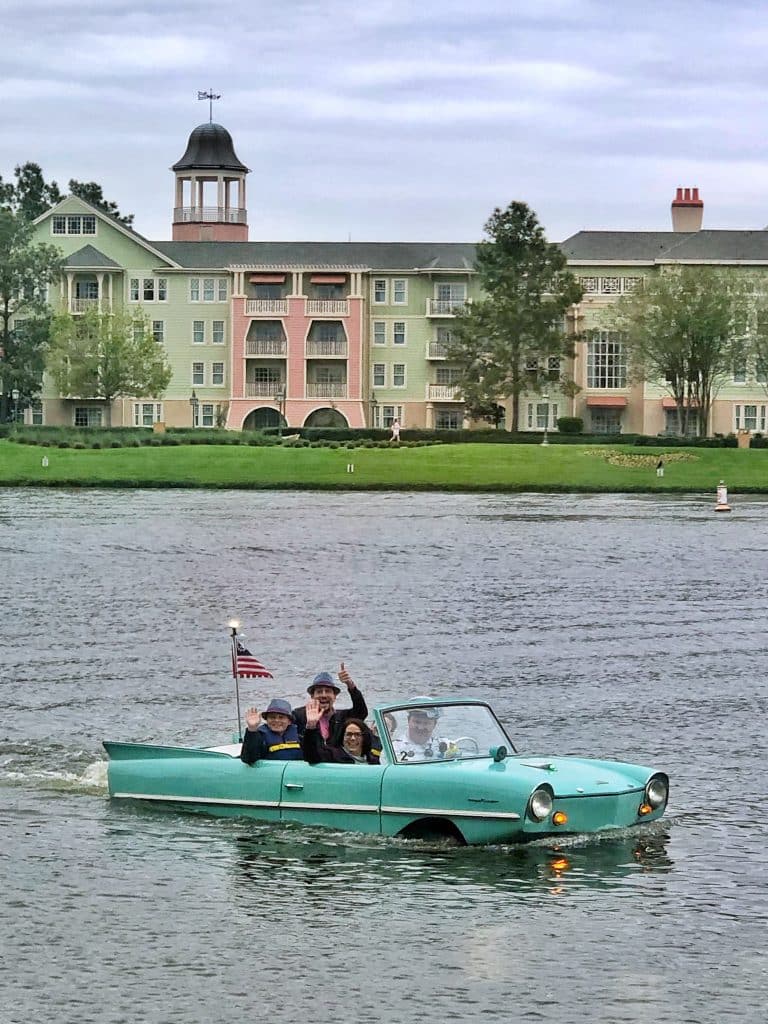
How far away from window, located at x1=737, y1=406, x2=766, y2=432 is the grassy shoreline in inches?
1035

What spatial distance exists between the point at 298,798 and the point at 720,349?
8549cm

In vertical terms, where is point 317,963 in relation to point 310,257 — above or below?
below

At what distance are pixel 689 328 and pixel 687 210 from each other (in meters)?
22.4

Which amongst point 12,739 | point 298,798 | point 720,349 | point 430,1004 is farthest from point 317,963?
point 720,349

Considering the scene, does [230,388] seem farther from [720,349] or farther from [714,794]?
[714,794]

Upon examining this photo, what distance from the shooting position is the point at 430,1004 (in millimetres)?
13445

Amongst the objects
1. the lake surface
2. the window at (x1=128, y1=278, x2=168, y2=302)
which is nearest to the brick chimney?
the window at (x1=128, y1=278, x2=168, y2=302)

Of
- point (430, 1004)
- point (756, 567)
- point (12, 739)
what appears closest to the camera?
point (430, 1004)

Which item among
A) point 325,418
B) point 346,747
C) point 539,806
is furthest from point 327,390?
point 539,806

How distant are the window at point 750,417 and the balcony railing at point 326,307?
78.1 ft

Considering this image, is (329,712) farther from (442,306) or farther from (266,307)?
(442,306)

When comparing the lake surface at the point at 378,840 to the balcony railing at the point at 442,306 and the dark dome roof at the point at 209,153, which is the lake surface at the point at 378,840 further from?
the dark dome roof at the point at 209,153

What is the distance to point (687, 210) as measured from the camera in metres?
119

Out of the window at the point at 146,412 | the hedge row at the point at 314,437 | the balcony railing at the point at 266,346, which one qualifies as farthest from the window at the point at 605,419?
the window at the point at 146,412
